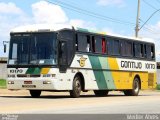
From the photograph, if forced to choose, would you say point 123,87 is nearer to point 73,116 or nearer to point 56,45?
point 56,45

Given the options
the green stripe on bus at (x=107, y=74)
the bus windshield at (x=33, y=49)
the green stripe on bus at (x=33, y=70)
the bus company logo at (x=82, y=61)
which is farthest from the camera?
the green stripe on bus at (x=107, y=74)

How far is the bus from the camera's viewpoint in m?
26.4

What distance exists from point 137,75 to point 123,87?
1.99 metres

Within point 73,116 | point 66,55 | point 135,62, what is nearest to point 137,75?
point 135,62

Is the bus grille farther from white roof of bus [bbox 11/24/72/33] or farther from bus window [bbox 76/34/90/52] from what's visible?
white roof of bus [bbox 11/24/72/33]

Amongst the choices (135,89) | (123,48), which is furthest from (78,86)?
(135,89)

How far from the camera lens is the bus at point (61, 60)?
86.7 feet

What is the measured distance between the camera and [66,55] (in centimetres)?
2697

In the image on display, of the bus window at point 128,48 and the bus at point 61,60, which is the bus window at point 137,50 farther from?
the bus at point 61,60

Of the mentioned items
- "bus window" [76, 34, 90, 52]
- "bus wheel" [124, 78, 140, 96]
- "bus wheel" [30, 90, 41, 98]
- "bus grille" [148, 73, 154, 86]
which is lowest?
"bus wheel" [30, 90, 41, 98]

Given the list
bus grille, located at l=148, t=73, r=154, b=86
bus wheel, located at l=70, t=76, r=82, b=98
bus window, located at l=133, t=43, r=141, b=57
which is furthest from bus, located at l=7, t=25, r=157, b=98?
bus grille, located at l=148, t=73, r=154, b=86

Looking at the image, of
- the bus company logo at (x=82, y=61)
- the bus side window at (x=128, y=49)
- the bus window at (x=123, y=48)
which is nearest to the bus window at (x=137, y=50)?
the bus side window at (x=128, y=49)

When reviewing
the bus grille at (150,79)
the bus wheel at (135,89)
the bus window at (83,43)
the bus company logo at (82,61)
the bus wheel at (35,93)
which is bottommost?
the bus wheel at (35,93)

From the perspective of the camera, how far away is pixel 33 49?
87.0ft
